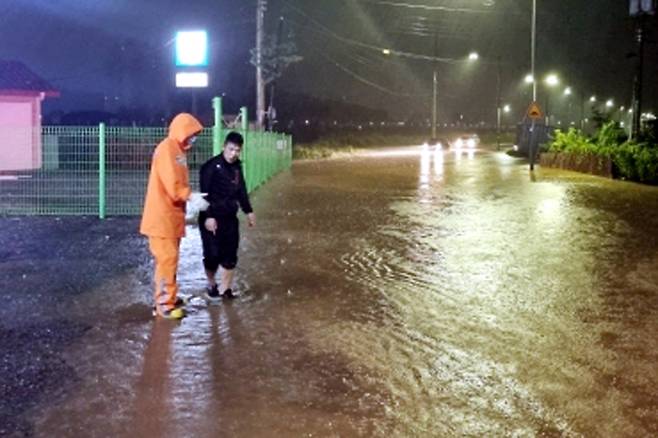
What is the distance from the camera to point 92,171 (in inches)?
614

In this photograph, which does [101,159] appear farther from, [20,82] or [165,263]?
[20,82]

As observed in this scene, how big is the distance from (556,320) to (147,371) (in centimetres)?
375

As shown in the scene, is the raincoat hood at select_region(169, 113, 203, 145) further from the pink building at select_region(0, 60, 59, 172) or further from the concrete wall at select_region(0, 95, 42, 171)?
the pink building at select_region(0, 60, 59, 172)

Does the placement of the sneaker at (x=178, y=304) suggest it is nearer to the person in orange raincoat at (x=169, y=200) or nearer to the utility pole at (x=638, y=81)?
the person in orange raincoat at (x=169, y=200)

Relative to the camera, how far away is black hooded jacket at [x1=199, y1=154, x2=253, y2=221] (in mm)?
7695

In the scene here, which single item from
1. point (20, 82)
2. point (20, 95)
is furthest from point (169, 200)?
point (20, 82)

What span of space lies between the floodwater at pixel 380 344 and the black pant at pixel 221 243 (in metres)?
0.43

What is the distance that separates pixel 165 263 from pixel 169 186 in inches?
27.4

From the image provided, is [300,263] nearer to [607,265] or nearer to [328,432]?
[607,265]

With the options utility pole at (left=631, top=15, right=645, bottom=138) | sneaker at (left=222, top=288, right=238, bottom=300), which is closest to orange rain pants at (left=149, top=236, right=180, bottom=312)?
sneaker at (left=222, top=288, right=238, bottom=300)

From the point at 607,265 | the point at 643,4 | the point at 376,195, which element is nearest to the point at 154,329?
the point at 607,265

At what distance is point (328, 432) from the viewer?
179 inches

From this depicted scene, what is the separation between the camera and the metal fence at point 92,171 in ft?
48.3

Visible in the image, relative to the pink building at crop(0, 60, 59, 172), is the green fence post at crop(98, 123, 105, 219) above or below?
below
